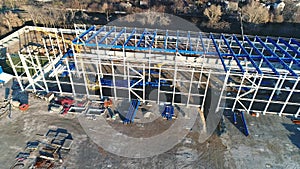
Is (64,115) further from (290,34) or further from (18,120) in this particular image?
(290,34)

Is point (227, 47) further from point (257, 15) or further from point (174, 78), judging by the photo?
point (257, 15)

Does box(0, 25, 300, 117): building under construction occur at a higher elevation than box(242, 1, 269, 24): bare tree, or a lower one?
lower

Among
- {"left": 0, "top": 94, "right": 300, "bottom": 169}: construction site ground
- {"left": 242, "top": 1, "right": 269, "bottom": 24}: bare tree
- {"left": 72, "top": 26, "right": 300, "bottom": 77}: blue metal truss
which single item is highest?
{"left": 242, "top": 1, "right": 269, "bottom": 24}: bare tree

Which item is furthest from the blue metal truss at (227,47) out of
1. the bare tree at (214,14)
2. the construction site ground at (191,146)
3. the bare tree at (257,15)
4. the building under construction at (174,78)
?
the bare tree at (257,15)

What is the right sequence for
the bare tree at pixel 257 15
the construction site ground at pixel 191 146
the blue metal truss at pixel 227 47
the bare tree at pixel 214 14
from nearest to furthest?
the construction site ground at pixel 191 146
the blue metal truss at pixel 227 47
the bare tree at pixel 257 15
the bare tree at pixel 214 14

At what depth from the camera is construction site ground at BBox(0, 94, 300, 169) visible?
1359 centimetres

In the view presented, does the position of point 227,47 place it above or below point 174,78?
above

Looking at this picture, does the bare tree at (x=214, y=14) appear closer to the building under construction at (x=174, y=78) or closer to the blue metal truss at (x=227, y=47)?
the blue metal truss at (x=227, y=47)

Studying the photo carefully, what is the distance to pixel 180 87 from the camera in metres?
20.2

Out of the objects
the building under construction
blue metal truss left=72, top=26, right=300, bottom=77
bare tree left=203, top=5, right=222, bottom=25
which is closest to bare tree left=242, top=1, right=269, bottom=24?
bare tree left=203, top=5, right=222, bottom=25

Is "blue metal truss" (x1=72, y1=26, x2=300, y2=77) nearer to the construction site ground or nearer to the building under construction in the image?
the building under construction

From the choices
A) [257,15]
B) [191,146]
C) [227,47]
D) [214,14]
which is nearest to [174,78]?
[191,146]

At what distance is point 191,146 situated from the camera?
48.2 ft

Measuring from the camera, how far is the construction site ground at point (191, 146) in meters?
13.6
